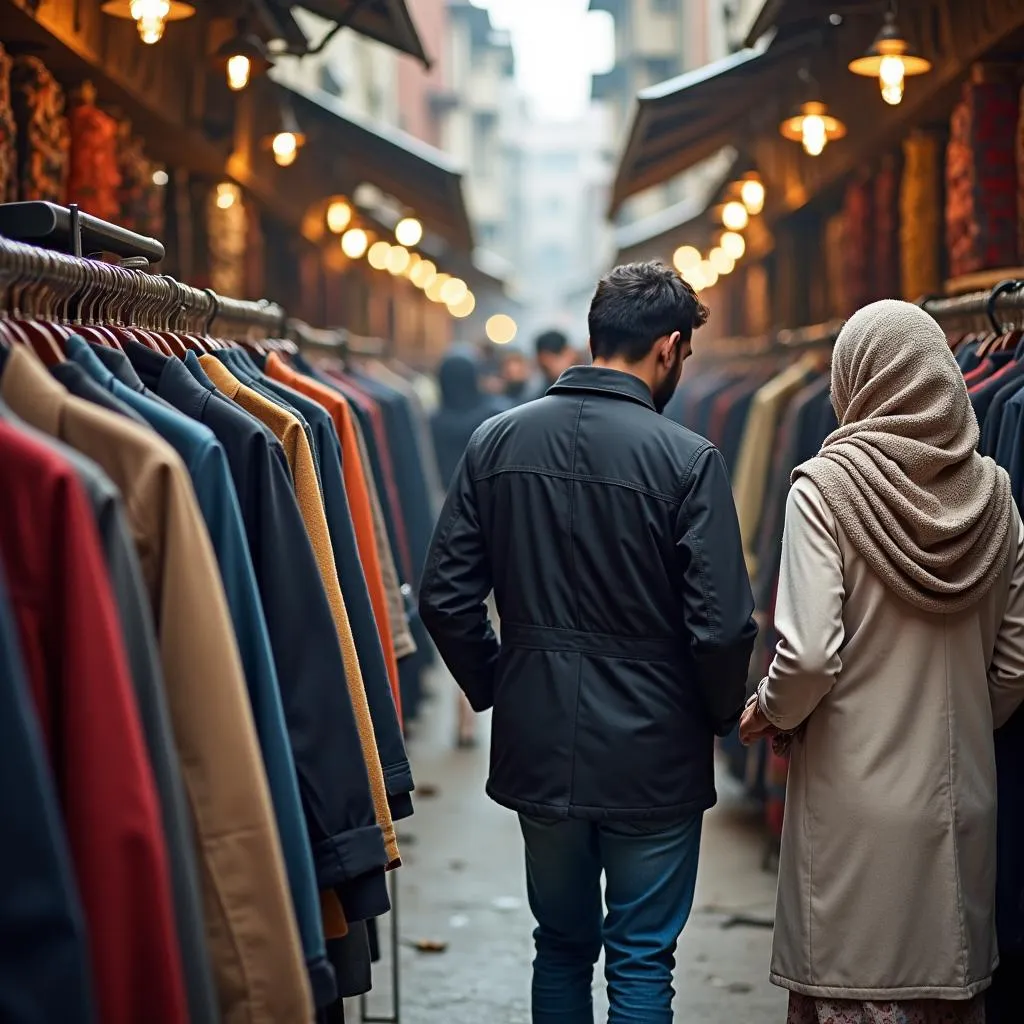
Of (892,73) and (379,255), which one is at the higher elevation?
(892,73)

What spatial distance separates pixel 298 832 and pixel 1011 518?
165 cm

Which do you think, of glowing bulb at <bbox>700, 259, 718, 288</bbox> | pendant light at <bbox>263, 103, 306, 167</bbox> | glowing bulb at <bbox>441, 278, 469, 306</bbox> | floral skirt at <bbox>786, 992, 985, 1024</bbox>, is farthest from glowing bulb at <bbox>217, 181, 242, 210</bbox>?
glowing bulb at <bbox>441, 278, 469, 306</bbox>

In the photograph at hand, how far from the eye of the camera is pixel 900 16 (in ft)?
23.7

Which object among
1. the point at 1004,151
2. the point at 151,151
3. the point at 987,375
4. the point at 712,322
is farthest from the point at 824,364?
the point at 712,322

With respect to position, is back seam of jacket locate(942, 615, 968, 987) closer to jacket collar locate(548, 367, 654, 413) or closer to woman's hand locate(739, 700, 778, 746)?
woman's hand locate(739, 700, 778, 746)

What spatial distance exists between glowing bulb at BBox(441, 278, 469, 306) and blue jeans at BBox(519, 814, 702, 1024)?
19.7m

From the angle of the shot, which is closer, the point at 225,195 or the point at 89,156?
the point at 89,156

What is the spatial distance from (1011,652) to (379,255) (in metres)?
12.7

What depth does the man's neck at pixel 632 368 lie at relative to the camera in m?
3.45

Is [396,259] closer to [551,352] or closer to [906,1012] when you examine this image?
[551,352]

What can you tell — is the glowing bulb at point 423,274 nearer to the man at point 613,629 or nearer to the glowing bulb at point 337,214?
the glowing bulb at point 337,214

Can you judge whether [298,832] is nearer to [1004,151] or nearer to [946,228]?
[1004,151]

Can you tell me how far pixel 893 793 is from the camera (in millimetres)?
3195

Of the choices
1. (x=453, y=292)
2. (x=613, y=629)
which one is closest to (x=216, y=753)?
(x=613, y=629)
